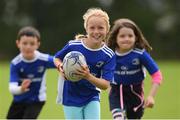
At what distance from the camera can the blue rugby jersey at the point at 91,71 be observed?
7.43 metres

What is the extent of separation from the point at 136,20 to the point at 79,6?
13.0 feet

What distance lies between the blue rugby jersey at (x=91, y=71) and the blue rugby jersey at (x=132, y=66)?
41.9 inches

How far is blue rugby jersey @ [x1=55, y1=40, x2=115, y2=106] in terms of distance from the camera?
743 cm

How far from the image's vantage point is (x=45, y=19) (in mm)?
43281

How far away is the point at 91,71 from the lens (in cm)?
748

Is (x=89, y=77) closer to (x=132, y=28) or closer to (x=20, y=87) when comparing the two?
(x=132, y=28)

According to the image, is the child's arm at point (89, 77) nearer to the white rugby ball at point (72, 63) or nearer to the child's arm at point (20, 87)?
the white rugby ball at point (72, 63)

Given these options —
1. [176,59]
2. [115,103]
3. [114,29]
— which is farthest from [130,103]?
[176,59]

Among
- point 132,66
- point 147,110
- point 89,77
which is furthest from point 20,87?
point 147,110

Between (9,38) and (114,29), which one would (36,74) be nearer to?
(114,29)

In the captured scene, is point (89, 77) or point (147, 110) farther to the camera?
point (147, 110)

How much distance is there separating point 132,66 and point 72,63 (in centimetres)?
169

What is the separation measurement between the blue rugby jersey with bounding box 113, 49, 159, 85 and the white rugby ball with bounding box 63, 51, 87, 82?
1.48m

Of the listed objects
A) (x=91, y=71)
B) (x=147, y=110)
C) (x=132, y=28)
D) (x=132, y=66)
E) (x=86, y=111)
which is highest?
(x=132, y=28)
